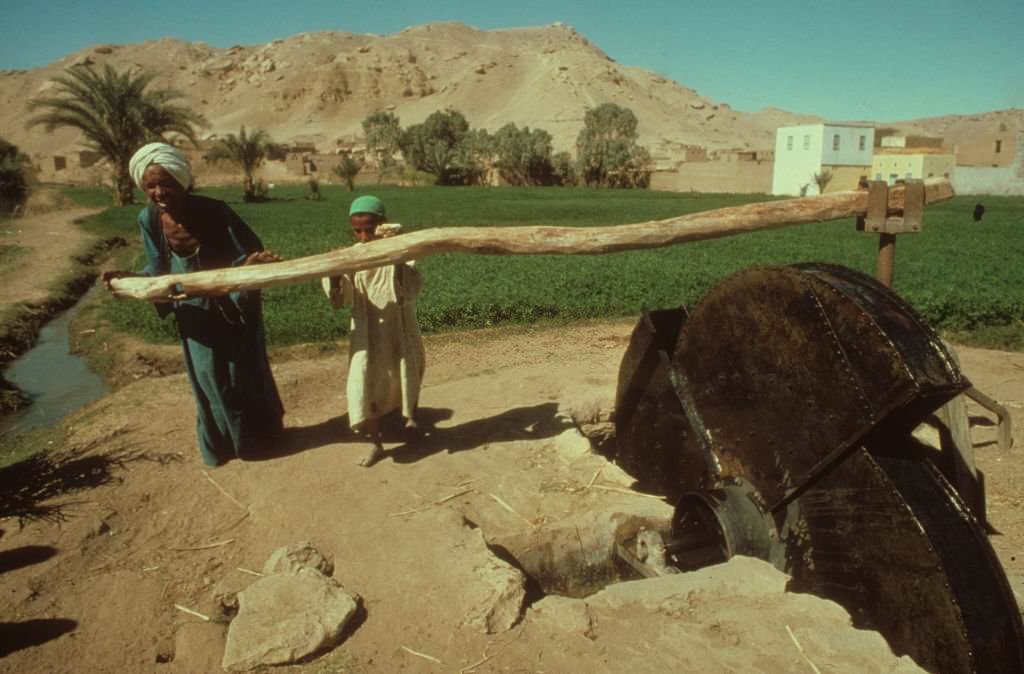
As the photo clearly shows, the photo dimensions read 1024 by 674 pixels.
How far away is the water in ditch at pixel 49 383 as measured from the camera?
7.23 metres

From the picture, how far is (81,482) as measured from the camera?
464 centimetres

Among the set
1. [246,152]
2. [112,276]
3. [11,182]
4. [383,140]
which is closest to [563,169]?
[383,140]

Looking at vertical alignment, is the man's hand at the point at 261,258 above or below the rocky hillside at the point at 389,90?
below

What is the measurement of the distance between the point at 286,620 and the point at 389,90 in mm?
113357

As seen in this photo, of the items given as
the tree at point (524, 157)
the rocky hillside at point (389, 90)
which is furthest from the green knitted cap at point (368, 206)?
the rocky hillside at point (389, 90)

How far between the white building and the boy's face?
4797cm

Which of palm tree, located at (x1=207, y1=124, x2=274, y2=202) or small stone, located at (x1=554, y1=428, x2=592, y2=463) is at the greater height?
palm tree, located at (x1=207, y1=124, x2=274, y2=202)

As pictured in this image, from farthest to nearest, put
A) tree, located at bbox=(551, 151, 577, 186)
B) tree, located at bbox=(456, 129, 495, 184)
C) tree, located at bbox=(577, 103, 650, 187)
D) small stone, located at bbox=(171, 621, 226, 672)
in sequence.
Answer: tree, located at bbox=(551, 151, 577, 186) < tree, located at bbox=(456, 129, 495, 184) < tree, located at bbox=(577, 103, 650, 187) < small stone, located at bbox=(171, 621, 226, 672)

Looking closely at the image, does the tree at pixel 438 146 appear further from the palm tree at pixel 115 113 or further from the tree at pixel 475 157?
the palm tree at pixel 115 113

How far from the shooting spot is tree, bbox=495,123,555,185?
173 ft

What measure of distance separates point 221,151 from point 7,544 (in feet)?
130

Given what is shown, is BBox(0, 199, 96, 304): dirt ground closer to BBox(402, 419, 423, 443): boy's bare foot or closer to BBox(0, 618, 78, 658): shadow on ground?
BBox(402, 419, 423, 443): boy's bare foot

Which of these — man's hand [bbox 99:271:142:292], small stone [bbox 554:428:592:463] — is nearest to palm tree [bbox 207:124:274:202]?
man's hand [bbox 99:271:142:292]

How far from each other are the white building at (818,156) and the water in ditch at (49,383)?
4657cm
